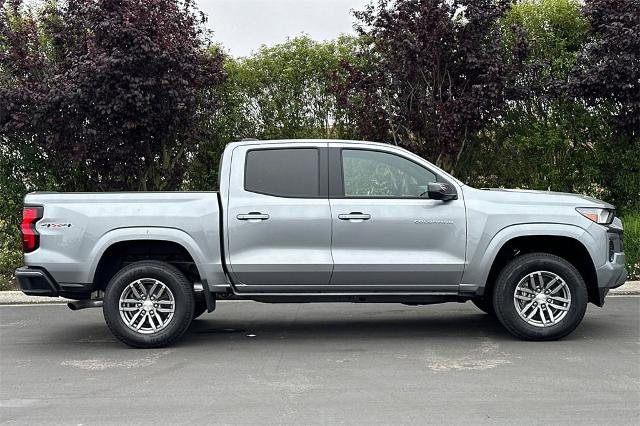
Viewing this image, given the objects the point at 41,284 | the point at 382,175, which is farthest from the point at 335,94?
the point at 41,284

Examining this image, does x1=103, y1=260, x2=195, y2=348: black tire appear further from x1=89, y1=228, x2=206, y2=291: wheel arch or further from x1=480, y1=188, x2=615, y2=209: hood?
x1=480, y1=188, x2=615, y2=209: hood

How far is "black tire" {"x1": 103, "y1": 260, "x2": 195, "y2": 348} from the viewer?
7.79 metres

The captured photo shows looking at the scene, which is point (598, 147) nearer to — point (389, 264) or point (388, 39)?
point (388, 39)

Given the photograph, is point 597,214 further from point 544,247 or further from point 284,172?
point 284,172

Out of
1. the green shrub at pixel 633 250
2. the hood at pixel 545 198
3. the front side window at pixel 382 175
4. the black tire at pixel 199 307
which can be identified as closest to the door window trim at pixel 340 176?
the front side window at pixel 382 175

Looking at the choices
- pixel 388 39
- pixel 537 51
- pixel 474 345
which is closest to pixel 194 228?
pixel 474 345

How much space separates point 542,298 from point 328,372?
7.73ft

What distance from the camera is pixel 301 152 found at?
814 cm

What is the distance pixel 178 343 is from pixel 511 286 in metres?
3.27

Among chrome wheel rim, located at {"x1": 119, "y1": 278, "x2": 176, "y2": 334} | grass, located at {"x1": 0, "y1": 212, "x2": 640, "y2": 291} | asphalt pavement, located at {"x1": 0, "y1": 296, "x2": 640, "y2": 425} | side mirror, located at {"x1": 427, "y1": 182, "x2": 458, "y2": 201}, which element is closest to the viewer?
asphalt pavement, located at {"x1": 0, "y1": 296, "x2": 640, "y2": 425}

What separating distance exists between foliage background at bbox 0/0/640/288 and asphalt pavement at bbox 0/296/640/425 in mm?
3979

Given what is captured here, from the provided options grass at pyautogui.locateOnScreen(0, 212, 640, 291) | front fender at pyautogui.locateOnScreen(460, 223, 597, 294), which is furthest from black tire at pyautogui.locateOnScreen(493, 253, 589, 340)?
grass at pyautogui.locateOnScreen(0, 212, 640, 291)

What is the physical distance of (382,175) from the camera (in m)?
8.12

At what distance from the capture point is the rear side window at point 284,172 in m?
7.98
